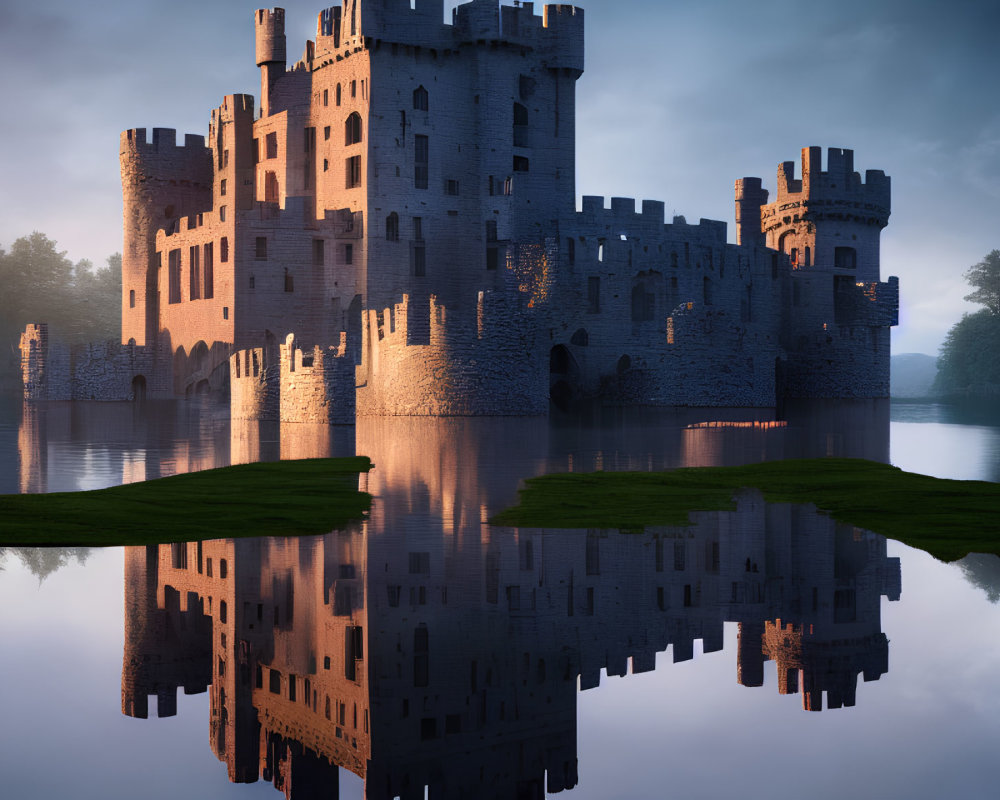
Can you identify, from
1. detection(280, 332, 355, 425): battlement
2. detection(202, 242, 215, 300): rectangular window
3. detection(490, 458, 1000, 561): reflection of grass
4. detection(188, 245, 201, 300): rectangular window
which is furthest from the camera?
detection(188, 245, 201, 300): rectangular window

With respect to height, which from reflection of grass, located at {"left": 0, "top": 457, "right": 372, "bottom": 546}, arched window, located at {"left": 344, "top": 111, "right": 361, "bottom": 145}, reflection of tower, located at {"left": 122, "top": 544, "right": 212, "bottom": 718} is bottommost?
reflection of tower, located at {"left": 122, "top": 544, "right": 212, "bottom": 718}

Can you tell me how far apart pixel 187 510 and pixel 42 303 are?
87.8m

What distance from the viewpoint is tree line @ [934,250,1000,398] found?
3723 inches

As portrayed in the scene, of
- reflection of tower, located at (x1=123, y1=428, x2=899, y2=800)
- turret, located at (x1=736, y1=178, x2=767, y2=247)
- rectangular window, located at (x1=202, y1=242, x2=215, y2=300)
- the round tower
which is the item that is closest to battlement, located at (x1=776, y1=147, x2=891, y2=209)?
the round tower

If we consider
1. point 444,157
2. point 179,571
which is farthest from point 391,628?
point 444,157

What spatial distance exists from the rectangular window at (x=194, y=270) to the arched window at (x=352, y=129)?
8.71 m

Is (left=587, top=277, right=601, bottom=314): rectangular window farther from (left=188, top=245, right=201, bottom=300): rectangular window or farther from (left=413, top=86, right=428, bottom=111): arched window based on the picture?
(left=188, top=245, right=201, bottom=300): rectangular window

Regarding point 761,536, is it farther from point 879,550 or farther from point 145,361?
point 145,361

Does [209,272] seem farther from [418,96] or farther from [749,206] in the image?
[749,206]

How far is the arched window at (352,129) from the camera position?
2144 inches

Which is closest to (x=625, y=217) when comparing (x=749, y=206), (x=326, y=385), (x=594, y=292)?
→ (x=594, y=292)

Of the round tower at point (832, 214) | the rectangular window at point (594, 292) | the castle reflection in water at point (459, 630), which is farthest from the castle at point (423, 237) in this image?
the castle reflection in water at point (459, 630)

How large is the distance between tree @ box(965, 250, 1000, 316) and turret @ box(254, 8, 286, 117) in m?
64.8

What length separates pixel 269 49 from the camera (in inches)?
2302
